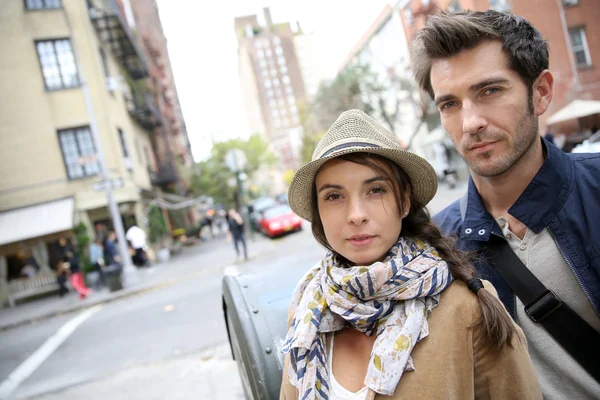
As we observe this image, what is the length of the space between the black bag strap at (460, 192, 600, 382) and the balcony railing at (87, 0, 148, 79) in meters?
20.6

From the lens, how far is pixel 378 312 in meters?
1.23

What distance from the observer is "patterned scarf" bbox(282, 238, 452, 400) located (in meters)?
1.17

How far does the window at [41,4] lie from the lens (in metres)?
16.2

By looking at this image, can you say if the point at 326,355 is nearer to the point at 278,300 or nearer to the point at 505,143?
the point at 278,300

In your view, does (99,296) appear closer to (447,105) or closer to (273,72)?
(447,105)

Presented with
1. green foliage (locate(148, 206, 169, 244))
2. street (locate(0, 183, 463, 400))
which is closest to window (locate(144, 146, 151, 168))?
green foliage (locate(148, 206, 169, 244))

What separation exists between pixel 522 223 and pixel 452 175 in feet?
56.1

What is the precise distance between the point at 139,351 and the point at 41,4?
649 inches

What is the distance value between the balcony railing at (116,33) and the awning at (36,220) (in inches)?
330

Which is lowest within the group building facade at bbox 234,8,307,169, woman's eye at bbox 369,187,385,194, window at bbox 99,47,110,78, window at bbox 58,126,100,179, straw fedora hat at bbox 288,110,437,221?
woman's eye at bbox 369,187,385,194

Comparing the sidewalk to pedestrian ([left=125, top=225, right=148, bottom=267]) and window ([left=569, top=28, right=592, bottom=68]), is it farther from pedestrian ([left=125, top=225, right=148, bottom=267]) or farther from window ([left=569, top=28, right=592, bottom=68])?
window ([left=569, top=28, right=592, bottom=68])

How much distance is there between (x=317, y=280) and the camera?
1.50m

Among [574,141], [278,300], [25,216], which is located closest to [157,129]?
[25,216]

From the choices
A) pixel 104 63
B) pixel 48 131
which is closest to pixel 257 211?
pixel 104 63
